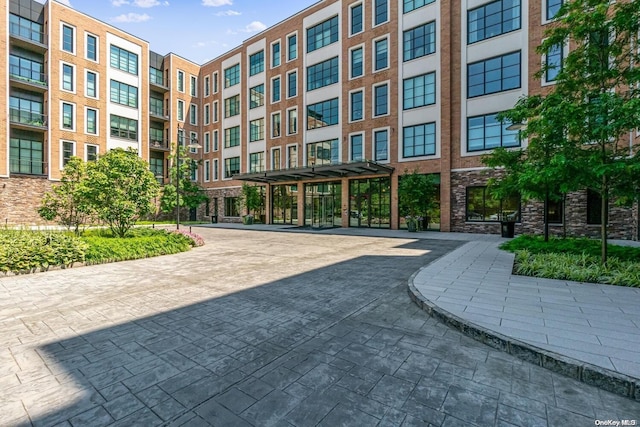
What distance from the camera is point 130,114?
31844mm

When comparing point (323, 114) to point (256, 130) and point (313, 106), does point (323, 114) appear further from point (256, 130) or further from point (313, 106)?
point (256, 130)

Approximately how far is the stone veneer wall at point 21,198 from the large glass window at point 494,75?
3303 centimetres

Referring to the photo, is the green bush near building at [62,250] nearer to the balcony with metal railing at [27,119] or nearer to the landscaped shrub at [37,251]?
the landscaped shrub at [37,251]

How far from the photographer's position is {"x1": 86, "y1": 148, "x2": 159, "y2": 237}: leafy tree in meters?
11.3

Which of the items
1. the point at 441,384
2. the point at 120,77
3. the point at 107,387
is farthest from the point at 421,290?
the point at 120,77

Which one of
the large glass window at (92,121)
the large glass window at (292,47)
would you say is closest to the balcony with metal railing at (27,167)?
the large glass window at (92,121)

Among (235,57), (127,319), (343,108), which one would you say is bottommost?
(127,319)

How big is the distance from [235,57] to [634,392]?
37.8 m

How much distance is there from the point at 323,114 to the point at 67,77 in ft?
77.5

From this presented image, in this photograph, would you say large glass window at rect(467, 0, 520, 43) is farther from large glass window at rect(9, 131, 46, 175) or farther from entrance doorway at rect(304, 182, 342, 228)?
large glass window at rect(9, 131, 46, 175)

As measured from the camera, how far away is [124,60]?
31.7 m

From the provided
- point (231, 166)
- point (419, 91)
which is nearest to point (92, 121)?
point (231, 166)

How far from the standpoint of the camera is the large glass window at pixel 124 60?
101 feet

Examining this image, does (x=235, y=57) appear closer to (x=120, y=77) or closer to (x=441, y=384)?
(x=120, y=77)
